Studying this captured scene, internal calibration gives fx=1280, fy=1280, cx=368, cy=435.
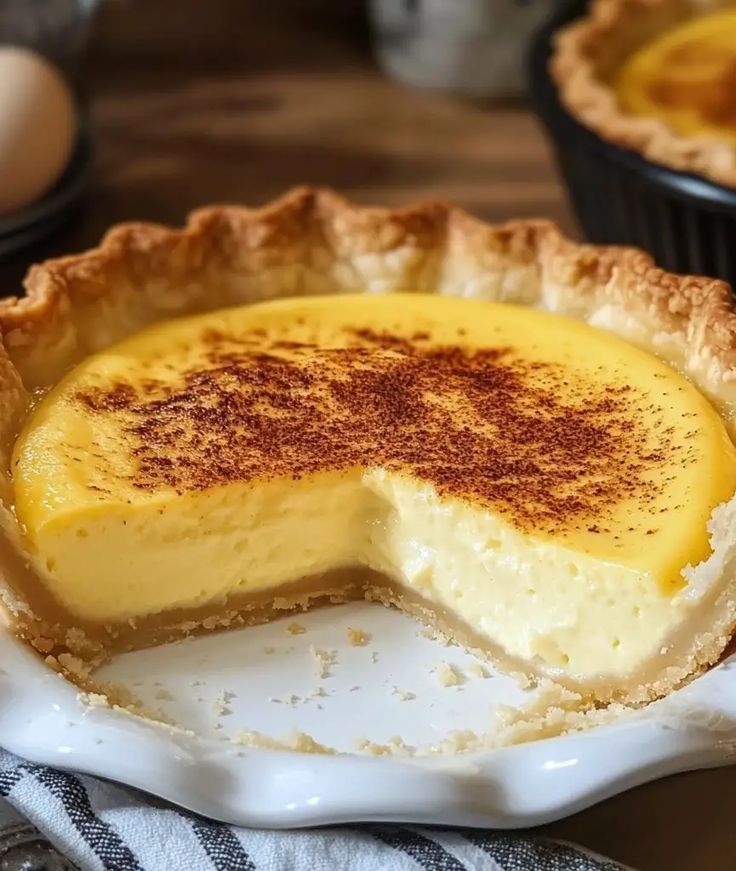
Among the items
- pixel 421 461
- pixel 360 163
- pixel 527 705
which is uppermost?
pixel 421 461

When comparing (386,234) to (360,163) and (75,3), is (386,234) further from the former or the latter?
(75,3)

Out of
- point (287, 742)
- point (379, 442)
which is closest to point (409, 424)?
point (379, 442)

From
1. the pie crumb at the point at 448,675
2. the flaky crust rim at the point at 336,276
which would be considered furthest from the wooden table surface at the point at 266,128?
the pie crumb at the point at 448,675

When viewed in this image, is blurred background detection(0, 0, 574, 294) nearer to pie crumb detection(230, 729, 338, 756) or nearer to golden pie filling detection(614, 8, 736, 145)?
golden pie filling detection(614, 8, 736, 145)

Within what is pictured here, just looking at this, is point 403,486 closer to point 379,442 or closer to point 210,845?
point 379,442

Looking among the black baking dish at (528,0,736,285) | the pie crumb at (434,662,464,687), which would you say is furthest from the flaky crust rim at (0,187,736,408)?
the pie crumb at (434,662,464,687)

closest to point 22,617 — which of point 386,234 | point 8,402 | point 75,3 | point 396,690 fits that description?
point 8,402
